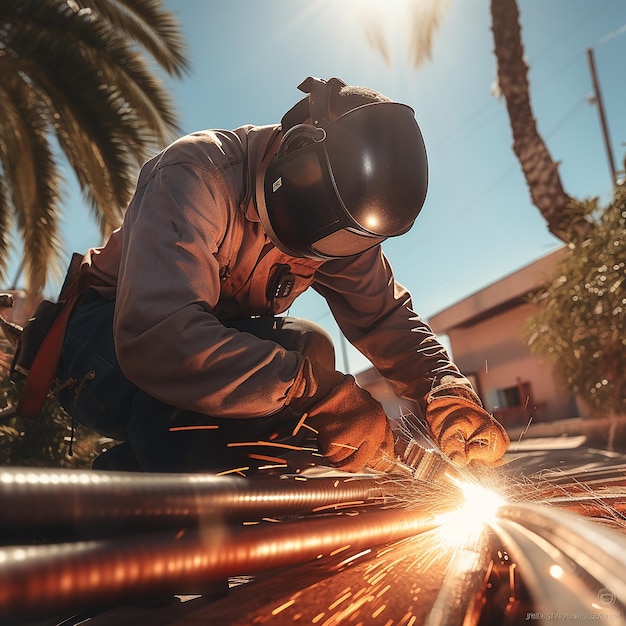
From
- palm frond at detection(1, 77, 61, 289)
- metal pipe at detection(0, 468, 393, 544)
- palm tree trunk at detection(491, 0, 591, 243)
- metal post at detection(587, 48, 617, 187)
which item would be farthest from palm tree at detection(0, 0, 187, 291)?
metal post at detection(587, 48, 617, 187)

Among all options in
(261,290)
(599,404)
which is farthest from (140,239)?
(599,404)

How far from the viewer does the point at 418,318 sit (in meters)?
2.56

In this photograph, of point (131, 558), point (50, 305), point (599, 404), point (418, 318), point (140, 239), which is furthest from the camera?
point (599, 404)

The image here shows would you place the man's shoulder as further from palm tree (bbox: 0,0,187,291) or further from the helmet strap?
palm tree (bbox: 0,0,187,291)

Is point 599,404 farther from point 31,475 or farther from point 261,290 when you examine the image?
point 31,475

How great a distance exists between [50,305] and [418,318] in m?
1.38

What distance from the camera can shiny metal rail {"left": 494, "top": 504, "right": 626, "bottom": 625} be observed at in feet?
1.99

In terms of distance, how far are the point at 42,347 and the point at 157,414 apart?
18.8 inches

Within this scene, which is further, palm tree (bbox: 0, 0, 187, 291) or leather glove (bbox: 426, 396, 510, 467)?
palm tree (bbox: 0, 0, 187, 291)

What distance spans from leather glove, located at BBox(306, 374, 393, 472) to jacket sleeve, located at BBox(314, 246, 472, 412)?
0.61 meters

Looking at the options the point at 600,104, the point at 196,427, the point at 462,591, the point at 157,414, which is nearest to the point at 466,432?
the point at 196,427

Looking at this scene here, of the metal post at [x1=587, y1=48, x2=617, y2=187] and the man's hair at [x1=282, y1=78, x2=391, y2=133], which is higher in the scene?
the metal post at [x1=587, y1=48, x2=617, y2=187]

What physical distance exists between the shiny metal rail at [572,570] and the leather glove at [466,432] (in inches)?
41.4

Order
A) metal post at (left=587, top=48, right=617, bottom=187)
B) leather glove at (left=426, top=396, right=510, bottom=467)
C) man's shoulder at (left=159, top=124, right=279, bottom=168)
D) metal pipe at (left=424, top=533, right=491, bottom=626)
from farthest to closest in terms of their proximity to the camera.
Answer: metal post at (left=587, top=48, right=617, bottom=187) < leather glove at (left=426, top=396, right=510, bottom=467) < man's shoulder at (left=159, top=124, right=279, bottom=168) < metal pipe at (left=424, top=533, right=491, bottom=626)
